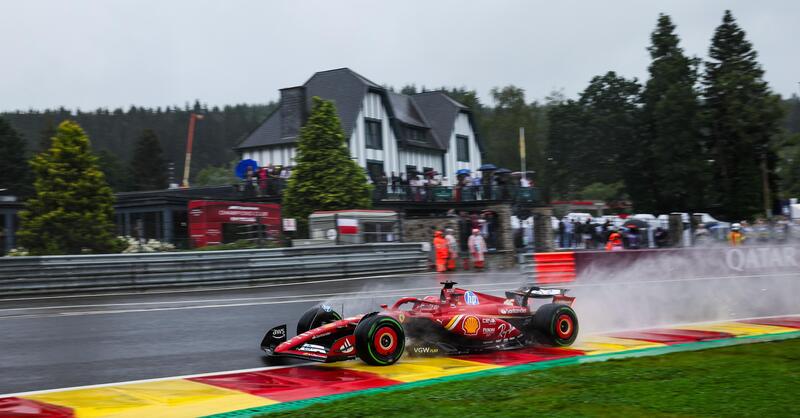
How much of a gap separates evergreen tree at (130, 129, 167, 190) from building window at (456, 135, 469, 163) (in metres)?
41.6

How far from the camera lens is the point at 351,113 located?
1670 inches

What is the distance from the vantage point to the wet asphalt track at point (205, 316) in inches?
349

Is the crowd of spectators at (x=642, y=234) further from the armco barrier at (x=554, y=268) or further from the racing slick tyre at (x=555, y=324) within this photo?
the racing slick tyre at (x=555, y=324)

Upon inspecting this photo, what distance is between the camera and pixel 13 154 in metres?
64.2

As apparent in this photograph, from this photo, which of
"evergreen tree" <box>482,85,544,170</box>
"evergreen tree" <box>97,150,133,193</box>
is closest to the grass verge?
"evergreen tree" <box>482,85,544,170</box>

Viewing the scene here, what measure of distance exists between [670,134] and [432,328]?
159 ft

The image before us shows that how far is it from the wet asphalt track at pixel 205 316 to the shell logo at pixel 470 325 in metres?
1.17

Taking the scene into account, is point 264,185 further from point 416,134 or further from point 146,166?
point 146,166

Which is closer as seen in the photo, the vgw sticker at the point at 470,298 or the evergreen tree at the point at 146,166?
the vgw sticker at the point at 470,298

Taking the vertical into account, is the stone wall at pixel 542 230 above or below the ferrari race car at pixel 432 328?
above

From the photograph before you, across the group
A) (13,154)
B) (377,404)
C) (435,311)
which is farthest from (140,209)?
(13,154)

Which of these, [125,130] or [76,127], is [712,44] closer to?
[76,127]

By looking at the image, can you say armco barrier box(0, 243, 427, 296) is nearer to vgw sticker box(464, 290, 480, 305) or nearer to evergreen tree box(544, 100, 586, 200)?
vgw sticker box(464, 290, 480, 305)

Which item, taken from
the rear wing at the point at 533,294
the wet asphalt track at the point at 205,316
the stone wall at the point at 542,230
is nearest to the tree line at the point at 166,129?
the stone wall at the point at 542,230
